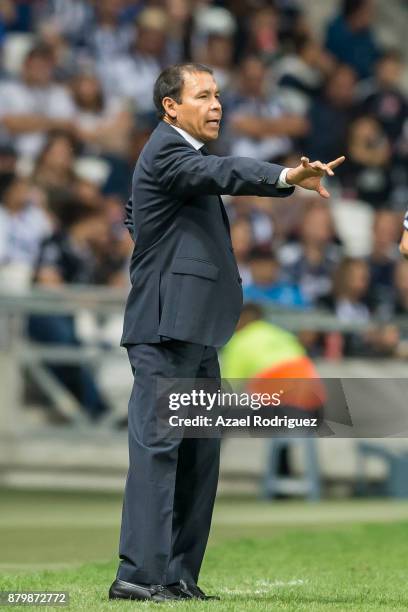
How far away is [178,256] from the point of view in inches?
235

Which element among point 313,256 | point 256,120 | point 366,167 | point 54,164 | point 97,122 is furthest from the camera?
point 366,167

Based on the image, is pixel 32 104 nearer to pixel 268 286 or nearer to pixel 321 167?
pixel 268 286

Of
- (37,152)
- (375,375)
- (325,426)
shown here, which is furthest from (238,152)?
(325,426)

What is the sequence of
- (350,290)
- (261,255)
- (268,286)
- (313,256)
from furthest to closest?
1. (313,256)
2. (350,290)
3. (268,286)
4. (261,255)

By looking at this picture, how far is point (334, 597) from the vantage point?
624 centimetres

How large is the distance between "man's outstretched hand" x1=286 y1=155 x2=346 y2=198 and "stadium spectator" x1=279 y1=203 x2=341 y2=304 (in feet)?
28.8

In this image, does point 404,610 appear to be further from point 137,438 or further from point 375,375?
point 375,375

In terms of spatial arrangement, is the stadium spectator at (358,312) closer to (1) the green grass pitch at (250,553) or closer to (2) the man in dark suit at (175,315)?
(1) the green grass pitch at (250,553)

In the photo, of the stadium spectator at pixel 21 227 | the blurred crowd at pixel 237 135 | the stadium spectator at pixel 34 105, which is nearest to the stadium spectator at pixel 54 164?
the blurred crowd at pixel 237 135

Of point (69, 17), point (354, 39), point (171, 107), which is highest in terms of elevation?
point (354, 39)

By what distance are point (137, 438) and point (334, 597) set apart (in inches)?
42.6

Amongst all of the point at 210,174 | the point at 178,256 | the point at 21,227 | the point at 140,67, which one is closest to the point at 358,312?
the point at 21,227

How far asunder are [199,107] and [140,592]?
1914 mm

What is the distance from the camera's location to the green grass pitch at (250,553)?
6.18 metres
